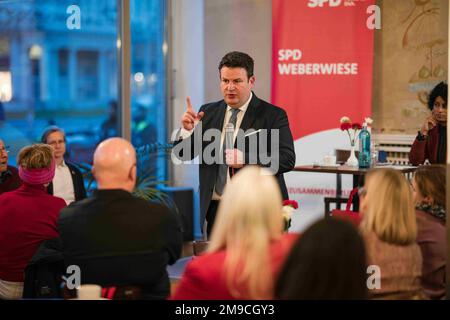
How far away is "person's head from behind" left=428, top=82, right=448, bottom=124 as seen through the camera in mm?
6230

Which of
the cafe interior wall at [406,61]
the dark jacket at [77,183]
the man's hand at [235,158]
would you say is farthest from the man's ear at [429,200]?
the cafe interior wall at [406,61]

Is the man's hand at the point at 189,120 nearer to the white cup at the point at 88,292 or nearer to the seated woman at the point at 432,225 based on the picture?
the seated woman at the point at 432,225

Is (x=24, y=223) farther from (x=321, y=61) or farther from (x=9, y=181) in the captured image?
(x=321, y=61)

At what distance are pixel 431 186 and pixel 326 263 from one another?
6.86 feet

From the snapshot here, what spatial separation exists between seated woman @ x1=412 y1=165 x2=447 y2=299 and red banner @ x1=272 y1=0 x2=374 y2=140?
3111 millimetres

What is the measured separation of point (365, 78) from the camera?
23.1 feet

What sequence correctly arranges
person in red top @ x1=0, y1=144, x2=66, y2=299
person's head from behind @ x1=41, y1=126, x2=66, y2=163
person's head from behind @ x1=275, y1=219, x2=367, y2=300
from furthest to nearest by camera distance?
1. person's head from behind @ x1=41, y1=126, x2=66, y2=163
2. person in red top @ x1=0, y1=144, x2=66, y2=299
3. person's head from behind @ x1=275, y1=219, x2=367, y2=300

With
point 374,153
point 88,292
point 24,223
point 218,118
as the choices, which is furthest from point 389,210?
point 374,153

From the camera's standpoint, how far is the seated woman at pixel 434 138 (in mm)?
6160

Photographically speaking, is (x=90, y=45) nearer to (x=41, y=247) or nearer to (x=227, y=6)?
(x=227, y=6)

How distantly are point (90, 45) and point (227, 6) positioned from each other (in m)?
1.71

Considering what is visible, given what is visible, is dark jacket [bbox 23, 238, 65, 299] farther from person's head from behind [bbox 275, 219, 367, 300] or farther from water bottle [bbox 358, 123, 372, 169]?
water bottle [bbox 358, 123, 372, 169]

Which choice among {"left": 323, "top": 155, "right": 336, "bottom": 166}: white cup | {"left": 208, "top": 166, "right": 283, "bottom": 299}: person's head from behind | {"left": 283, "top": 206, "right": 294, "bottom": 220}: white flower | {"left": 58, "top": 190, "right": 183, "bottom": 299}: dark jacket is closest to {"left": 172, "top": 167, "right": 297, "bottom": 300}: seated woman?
{"left": 208, "top": 166, "right": 283, "bottom": 299}: person's head from behind
